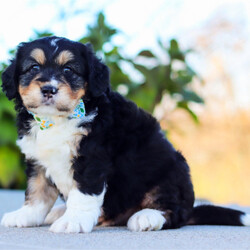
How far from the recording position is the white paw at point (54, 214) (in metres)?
4.05

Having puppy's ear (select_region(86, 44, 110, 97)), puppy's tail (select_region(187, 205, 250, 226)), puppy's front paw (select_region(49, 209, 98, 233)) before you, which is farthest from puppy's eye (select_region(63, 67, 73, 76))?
puppy's tail (select_region(187, 205, 250, 226))

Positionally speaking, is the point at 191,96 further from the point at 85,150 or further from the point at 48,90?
the point at 48,90

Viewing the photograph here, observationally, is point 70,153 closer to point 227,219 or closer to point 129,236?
point 129,236

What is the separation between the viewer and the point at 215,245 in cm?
280

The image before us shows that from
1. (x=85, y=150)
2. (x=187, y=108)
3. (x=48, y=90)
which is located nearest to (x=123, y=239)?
(x=85, y=150)

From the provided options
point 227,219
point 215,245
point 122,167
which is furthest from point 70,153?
point 227,219

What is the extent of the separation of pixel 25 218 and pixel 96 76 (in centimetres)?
132

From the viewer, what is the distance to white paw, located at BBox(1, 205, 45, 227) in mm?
3656

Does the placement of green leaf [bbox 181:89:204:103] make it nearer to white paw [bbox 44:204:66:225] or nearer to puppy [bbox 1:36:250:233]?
puppy [bbox 1:36:250:233]

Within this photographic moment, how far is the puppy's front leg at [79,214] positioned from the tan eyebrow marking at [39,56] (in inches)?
40.8

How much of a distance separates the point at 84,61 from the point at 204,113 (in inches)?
366

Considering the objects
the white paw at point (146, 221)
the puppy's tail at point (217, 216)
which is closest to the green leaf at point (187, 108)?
the puppy's tail at point (217, 216)

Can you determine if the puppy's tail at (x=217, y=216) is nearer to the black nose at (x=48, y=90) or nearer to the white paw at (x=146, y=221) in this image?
the white paw at (x=146, y=221)

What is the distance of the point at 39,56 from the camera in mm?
3467
